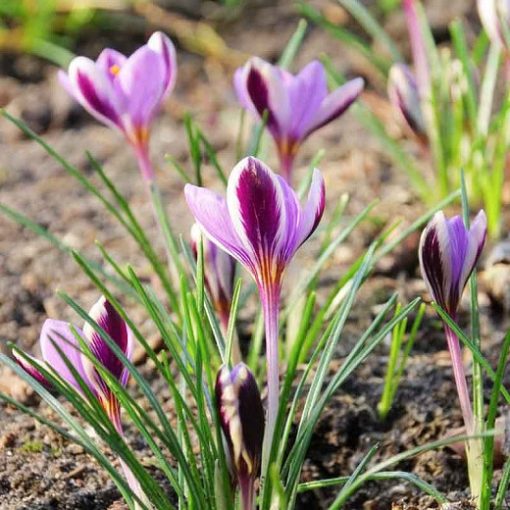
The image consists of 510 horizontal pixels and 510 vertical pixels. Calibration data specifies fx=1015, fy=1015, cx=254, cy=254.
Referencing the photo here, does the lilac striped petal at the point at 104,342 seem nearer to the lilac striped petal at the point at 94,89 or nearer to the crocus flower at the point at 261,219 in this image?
the crocus flower at the point at 261,219

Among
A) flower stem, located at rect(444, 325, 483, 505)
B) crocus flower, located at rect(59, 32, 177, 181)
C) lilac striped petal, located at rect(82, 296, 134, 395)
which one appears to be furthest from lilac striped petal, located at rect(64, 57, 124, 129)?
flower stem, located at rect(444, 325, 483, 505)

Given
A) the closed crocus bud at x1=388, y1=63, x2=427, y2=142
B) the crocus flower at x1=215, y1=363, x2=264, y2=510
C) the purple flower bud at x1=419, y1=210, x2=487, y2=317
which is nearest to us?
the crocus flower at x1=215, y1=363, x2=264, y2=510

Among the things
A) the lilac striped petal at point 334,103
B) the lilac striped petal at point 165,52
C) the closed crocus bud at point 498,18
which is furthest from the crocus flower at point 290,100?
the closed crocus bud at point 498,18

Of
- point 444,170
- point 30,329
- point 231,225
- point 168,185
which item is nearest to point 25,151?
point 168,185

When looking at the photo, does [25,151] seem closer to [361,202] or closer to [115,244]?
[115,244]

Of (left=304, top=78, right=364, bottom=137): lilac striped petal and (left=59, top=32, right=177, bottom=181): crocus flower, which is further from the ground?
(left=59, top=32, right=177, bottom=181): crocus flower

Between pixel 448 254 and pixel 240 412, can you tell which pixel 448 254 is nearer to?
pixel 448 254

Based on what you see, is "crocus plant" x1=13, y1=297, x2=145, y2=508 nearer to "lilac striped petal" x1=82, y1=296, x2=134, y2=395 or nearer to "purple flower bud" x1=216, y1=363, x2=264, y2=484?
"lilac striped petal" x1=82, y1=296, x2=134, y2=395

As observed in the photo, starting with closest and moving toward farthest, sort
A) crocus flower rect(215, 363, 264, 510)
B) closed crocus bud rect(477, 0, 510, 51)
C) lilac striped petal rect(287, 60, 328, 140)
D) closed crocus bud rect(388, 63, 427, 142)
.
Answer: crocus flower rect(215, 363, 264, 510), lilac striped petal rect(287, 60, 328, 140), closed crocus bud rect(477, 0, 510, 51), closed crocus bud rect(388, 63, 427, 142)
